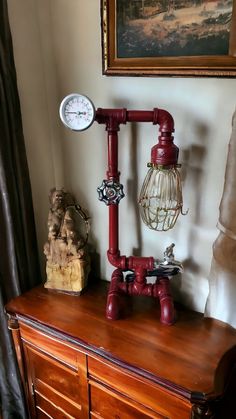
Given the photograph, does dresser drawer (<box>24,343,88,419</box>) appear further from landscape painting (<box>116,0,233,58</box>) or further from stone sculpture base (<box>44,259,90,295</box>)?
landscape painting (<box>116,0,233,58</box>)

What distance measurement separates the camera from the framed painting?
3.35 feet

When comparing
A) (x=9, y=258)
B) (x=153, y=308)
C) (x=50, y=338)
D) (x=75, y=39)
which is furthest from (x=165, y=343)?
(x=75, y=39)

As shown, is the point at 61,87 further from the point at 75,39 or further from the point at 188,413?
the point at 188,413

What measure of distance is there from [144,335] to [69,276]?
0.39m

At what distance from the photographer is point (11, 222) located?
1.36 m

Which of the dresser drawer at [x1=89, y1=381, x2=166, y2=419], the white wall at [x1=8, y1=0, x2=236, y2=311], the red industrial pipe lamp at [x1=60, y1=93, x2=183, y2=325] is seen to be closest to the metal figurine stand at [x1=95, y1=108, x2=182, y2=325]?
the red industrial pipe lamp at [x1=60, y1=93, x2=183, y2=325]

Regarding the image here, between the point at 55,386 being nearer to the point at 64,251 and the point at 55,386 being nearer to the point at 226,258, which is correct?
the point at 64,251

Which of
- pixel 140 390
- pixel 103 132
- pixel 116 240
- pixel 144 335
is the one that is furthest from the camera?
pixel 103 132

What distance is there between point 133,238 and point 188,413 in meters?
0.65

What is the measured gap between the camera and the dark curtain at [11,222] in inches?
50.1

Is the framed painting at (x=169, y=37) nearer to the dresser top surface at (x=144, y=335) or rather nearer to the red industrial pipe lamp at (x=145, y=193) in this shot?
the red industrial pipe lamp at (x=145, y=193)

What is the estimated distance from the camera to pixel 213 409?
95 cm

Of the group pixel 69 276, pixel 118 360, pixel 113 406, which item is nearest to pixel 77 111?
pixel 69 276

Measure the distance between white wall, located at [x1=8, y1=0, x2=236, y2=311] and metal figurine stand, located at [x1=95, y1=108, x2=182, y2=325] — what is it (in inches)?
4.9
